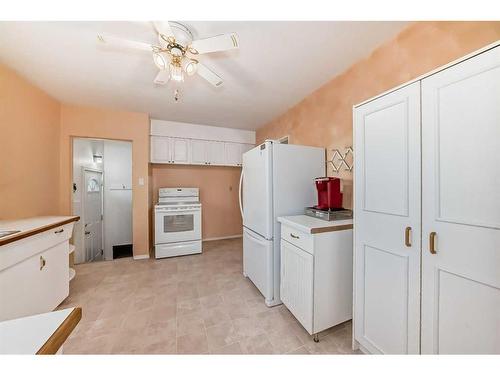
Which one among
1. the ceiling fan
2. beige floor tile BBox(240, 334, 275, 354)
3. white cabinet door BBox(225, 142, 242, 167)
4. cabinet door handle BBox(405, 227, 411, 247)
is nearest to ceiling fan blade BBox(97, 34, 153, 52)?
the ceiling fan

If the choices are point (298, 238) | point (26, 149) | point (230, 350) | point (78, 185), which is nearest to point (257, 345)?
point (230, 350)

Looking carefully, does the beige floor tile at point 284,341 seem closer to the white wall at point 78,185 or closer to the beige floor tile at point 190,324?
the beige floor tile at point 190,324

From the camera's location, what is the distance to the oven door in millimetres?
3139

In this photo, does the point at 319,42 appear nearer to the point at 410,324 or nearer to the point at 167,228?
the point at 410,324

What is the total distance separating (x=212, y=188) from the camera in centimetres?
427

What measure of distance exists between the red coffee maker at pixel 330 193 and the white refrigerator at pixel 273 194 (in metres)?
0.25

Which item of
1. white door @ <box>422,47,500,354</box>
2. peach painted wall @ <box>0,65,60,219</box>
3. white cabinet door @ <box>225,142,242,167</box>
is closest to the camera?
white door @ <box>422,47,500,354</box>

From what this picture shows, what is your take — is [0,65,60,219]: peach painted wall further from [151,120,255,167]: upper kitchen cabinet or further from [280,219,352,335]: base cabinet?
[280,219,352,335]: base cabinet

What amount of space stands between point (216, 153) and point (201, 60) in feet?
7.03

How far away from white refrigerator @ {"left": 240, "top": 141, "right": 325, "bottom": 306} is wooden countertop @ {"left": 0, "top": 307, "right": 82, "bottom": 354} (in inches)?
60.2

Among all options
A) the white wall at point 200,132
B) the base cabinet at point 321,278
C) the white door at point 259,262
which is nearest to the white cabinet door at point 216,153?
the white wall at point 200,132

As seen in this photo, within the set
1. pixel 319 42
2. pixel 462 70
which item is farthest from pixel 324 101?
pixel 462 70

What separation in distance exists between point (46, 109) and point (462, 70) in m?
3.93

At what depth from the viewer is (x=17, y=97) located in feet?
6.47
